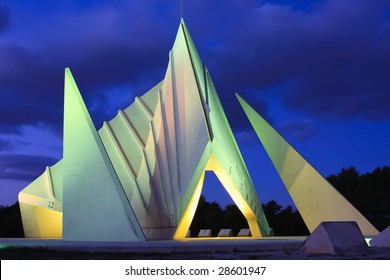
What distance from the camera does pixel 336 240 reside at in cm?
1184

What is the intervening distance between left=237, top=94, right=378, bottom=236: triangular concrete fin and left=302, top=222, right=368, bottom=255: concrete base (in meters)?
7.93

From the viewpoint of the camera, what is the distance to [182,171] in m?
19.4

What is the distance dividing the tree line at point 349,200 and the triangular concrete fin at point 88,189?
21.3m

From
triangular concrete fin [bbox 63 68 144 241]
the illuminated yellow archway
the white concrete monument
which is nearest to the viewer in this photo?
triangular concrete fin [bbox 63 68 144 241]

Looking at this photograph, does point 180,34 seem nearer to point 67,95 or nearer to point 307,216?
point 67,95

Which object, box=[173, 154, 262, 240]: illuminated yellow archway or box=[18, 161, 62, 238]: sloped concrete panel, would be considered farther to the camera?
box=[18, 161, 62, 238]: sloped concrete panel

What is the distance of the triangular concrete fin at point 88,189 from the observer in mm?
→ 14320

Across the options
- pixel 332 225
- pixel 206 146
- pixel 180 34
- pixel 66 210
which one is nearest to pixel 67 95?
pixel 66 210

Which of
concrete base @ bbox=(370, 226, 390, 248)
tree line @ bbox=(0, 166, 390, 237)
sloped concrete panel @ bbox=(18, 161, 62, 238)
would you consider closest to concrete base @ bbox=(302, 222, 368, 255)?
concrete base @ bbox=(370, 226, 390, 248)

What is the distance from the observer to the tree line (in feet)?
121

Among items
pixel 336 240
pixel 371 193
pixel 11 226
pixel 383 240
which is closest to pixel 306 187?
pixel 383 240

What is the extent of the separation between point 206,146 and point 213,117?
2339 millimetres

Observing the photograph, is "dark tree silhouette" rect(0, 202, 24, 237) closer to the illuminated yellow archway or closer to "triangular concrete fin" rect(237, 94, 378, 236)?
the illuminated yellow archway

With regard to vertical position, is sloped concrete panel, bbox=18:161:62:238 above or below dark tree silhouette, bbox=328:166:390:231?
below
